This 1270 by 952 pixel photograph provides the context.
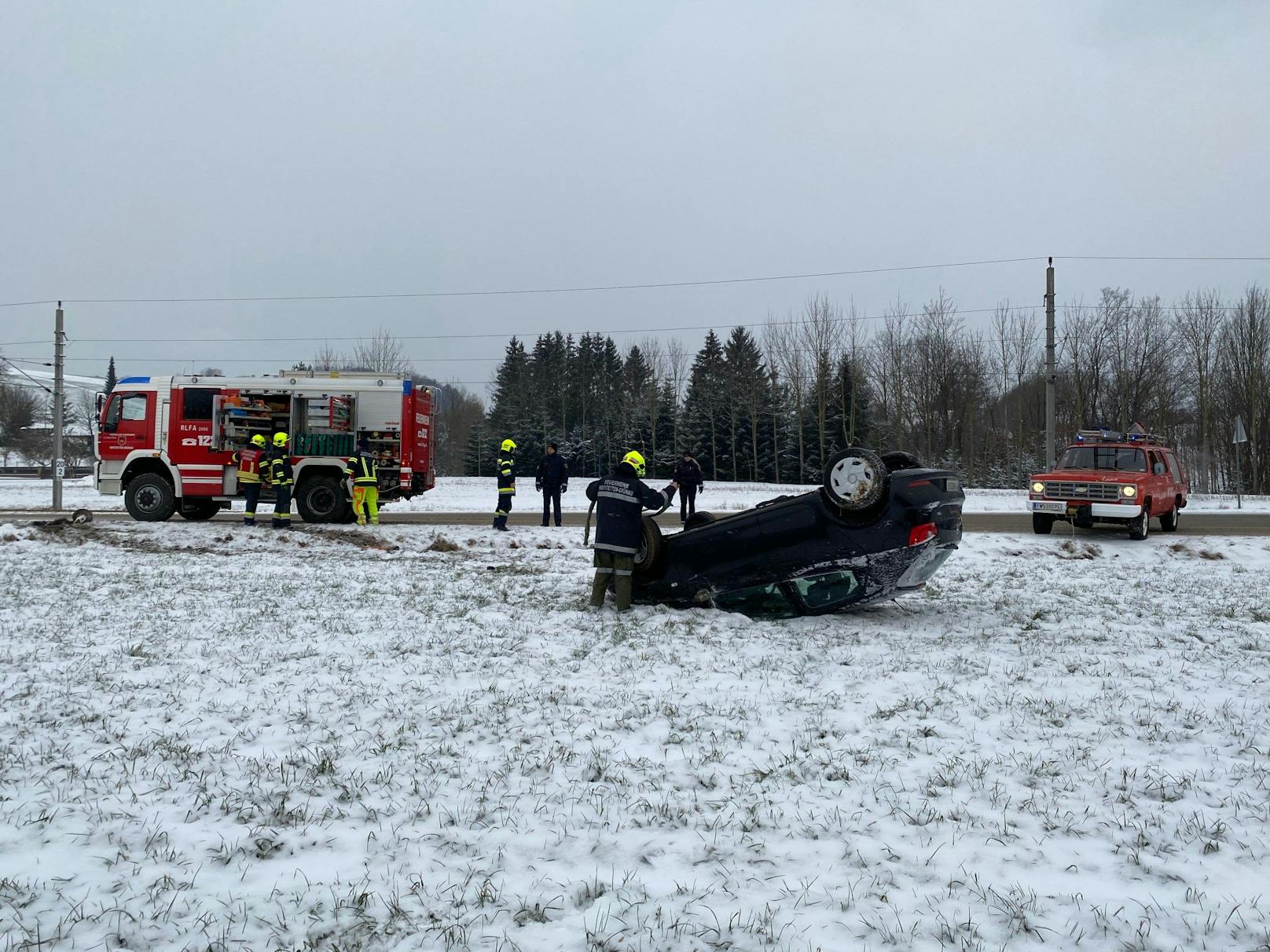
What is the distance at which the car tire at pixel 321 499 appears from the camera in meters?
18.7

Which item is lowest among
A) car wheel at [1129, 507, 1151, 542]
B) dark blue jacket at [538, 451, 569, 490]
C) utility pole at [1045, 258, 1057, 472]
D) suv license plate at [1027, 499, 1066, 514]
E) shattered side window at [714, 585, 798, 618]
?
shattered side window at [714, 585, 798, 618]

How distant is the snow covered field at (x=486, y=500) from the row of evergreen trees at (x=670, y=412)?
1557 centimetres

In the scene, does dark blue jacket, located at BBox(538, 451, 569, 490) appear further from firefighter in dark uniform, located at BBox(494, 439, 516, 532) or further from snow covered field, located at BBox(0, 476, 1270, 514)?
snow covered field, located at BBox(0, 476, 1270, 514)

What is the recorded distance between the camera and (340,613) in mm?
8320

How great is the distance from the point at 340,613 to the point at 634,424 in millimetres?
57526

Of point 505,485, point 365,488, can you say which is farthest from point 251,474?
point 505,485

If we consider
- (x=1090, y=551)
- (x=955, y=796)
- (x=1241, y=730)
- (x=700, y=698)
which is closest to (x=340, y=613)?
(x=700, y=698)

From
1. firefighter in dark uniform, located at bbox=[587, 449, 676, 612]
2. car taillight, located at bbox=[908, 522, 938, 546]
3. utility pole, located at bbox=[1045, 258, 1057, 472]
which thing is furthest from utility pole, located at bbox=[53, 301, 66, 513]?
utility pole, located at bbox=[1045, 258, 1057, 472]

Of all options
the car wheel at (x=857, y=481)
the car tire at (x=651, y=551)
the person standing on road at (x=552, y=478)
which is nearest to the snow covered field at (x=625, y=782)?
the car tire at (x=651, y=551)

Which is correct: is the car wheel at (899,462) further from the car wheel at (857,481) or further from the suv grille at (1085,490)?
the suv grille at (1085,490)

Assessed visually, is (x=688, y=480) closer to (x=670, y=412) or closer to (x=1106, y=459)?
(x=1106, y=459)

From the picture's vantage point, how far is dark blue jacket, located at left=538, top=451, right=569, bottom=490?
18.8m

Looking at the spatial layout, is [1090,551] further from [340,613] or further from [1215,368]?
[1215,368]

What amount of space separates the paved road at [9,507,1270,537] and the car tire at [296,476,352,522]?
1249 mm
